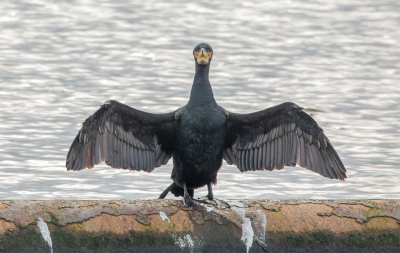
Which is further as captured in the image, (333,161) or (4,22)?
(4,22)

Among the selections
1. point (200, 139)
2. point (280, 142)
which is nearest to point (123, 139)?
point (200, 139)

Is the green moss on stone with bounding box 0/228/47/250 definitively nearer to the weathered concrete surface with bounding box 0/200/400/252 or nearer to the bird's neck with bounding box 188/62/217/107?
the weathered concrete surface with bounding box 0/200/400/252

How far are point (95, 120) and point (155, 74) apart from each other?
771cm

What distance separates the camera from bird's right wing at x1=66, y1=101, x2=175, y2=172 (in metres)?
6.42

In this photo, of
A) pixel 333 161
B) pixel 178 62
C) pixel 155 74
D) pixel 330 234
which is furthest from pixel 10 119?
pixel 330 234

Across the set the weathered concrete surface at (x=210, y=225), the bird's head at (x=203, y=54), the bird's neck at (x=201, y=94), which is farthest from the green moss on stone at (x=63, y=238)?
the bird's head at (x=203, y=54)

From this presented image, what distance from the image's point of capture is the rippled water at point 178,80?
29.9 feet

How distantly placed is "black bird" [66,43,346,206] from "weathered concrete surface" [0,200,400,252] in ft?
2.82

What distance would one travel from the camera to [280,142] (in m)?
6.72

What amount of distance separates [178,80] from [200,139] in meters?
7.31

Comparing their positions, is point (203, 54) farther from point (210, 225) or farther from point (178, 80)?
point (178, 80)

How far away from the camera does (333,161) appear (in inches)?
255

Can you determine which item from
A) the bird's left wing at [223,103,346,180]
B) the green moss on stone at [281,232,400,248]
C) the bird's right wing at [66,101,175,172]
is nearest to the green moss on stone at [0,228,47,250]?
the bird's right wing at [66,101,175,172]

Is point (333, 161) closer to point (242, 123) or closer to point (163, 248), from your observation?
point (242, 123)
